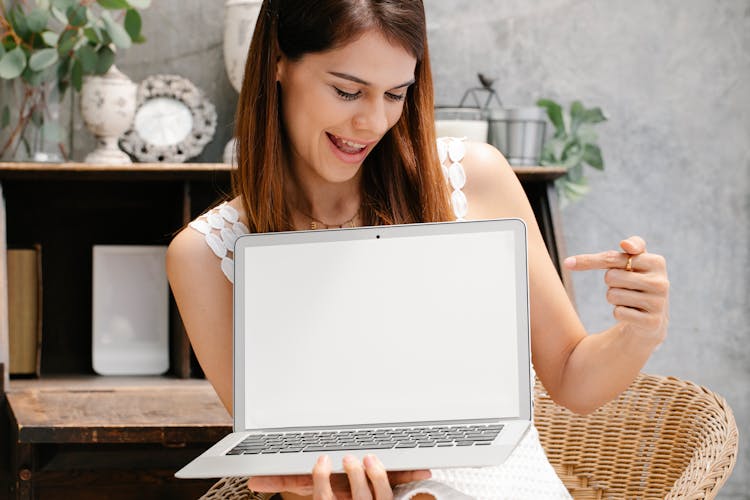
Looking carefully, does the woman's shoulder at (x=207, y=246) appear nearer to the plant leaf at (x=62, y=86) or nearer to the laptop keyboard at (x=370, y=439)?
the laptop keyboard at (x=370, y=439)

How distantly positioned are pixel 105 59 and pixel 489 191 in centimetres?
102

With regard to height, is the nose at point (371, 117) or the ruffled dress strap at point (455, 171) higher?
the nose at point (371, 117)

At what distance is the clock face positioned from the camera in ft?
7.23

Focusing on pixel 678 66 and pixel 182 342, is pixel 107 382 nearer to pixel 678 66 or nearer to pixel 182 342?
pixel 182 342

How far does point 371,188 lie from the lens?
1.37m

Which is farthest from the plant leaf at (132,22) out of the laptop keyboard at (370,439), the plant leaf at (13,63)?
the laptop keyboard at (370,439)

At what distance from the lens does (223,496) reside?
4.55 ft

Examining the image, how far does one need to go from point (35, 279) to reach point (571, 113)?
1.26 metres

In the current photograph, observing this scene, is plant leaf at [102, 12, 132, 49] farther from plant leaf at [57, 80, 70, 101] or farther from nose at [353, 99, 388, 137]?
nose at [353, 99, 388, 137]

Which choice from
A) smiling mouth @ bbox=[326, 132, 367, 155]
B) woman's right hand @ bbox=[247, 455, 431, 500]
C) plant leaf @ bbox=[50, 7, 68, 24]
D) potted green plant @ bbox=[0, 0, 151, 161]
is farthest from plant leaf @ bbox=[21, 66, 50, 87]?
woman's right hand @ bbox=[247, 455, 431, 500]

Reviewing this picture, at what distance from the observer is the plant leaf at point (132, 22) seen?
206cm

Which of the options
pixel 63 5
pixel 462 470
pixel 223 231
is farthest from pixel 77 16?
pixel 462 470

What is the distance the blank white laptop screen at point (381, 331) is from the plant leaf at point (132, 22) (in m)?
1.09

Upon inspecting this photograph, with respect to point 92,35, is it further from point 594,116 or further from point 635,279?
point 635,279
